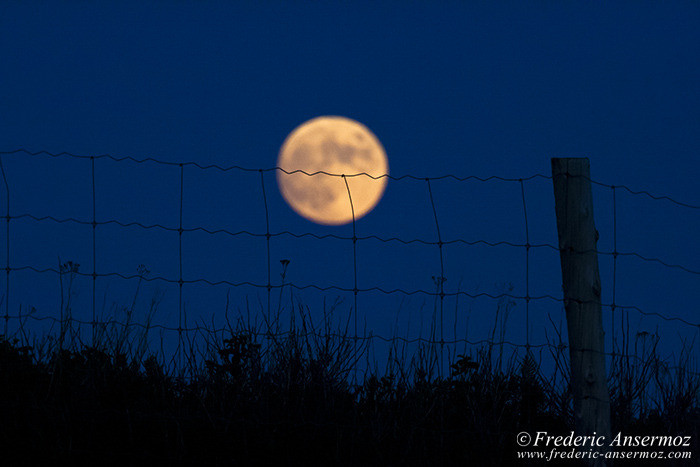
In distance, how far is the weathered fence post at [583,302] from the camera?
4.12 meters

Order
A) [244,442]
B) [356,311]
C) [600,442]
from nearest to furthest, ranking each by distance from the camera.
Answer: [600,442]
[244,442]
[356,311]

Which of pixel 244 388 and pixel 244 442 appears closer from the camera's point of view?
pixel 244 442

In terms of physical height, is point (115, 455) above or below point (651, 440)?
below

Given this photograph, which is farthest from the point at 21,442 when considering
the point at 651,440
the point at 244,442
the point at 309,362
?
the point at 651,440

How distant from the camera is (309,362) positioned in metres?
4.96

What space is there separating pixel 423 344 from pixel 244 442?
47.9 inches

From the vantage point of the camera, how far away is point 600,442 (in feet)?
13.5

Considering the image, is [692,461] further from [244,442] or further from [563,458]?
[244,442]

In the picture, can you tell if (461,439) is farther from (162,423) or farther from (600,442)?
(162,423)

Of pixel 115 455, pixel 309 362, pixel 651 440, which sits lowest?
pixel 115 455

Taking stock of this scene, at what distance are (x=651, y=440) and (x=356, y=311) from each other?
1906 mm

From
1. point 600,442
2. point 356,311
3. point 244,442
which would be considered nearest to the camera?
point 600,442

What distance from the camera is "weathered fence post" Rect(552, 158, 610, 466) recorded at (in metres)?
4.12

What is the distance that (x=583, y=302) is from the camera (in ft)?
13.6
